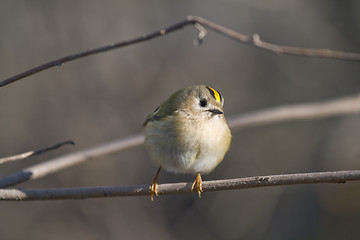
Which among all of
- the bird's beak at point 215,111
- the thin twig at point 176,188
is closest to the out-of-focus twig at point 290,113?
the bird's beak at point 215,111

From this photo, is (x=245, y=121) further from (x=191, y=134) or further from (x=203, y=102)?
(x=191, y=134)

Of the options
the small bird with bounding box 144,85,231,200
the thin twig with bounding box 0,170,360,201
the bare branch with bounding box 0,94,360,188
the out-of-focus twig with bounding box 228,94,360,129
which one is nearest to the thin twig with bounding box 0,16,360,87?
the thin twig with bounding box 0,170,360,201

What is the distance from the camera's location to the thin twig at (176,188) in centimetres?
189

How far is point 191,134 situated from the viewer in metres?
2.83

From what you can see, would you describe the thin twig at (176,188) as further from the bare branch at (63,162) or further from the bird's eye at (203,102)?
the bird's eye at (203,102)

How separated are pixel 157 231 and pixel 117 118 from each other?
1637 mm

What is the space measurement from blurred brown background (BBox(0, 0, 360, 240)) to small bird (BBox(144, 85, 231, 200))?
2.68 meters

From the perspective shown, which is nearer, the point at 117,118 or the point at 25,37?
the point at 25,37

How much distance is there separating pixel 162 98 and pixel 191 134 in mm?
3446

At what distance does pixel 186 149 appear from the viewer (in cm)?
281

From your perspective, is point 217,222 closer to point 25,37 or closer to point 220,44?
point 220,44

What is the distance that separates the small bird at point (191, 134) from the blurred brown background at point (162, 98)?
2.68 meters

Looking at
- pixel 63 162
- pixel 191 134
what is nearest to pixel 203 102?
pixel 191 134

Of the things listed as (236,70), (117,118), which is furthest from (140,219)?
(236,70)
